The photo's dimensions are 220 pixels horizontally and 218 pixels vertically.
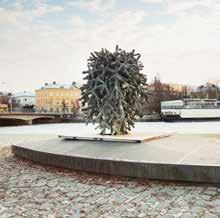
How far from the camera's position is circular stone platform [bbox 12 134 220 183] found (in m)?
5.79

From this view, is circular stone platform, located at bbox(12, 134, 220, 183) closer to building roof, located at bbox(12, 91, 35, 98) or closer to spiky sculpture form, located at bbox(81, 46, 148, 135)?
spiky sculpture form, located at bbox(81, 46, 148, 135)

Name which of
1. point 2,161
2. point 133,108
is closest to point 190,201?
point 133,108

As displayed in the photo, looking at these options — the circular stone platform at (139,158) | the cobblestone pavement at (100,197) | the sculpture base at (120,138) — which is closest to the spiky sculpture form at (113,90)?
the sculpture base at (120,138)

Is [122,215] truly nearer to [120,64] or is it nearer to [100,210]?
[100,210]

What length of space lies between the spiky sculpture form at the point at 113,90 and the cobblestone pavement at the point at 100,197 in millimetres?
2763

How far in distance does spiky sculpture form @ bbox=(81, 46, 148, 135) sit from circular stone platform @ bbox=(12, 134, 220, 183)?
Answer: 0.98 meters

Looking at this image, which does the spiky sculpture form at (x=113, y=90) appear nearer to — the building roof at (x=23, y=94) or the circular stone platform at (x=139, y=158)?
the circular stone platform at (x=139, y=158)

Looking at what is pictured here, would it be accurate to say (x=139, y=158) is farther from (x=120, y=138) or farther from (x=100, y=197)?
(x=120, y=138)

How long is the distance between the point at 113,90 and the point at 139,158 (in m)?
3.21

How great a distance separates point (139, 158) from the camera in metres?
6.65

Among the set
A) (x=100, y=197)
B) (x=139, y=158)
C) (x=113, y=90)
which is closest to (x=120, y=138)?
(x=113, y=90)

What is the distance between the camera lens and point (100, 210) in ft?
15.4

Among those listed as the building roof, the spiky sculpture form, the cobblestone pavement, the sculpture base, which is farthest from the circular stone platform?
the building roof

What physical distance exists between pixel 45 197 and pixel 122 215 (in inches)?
62.1
